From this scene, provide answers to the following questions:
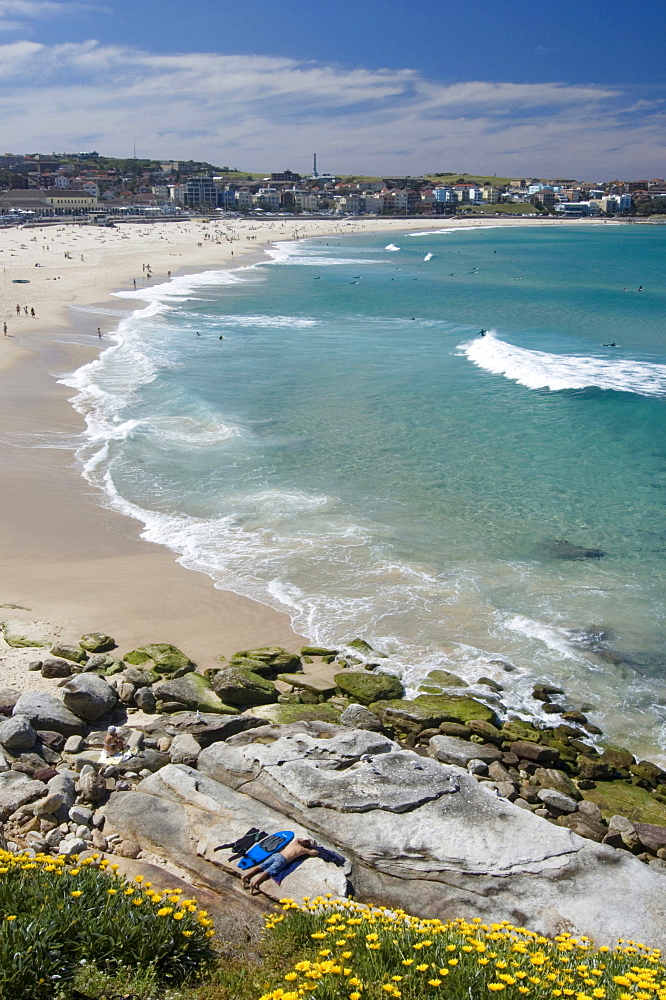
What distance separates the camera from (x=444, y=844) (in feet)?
31.4

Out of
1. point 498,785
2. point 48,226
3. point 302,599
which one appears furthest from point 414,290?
point 48,226

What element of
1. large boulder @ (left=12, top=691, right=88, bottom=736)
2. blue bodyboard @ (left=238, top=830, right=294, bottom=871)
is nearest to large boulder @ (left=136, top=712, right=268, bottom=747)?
large boulder @ (left=12, top=691, right=88, bottom=736)

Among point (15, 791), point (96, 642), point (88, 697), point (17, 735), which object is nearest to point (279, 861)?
point (15, 791)

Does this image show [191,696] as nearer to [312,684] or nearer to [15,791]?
[312,684]

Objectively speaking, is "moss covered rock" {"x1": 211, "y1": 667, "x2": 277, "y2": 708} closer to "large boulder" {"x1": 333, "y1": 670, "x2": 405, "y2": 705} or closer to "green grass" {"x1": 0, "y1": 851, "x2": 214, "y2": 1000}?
"large boulder" {"x1": 333, "y1": 670, "x2": 405, "y2": 705}

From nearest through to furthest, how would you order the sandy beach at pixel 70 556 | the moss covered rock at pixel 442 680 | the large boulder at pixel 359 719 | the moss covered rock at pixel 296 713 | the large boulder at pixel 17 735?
1. the large boulder at pixel 17 735
2. the large boulder at pixel 359 719
3. the moss covered rock at pixel 296 713
4. the moss covered rock at pixel 442 680
5. the sandy beach at pixel 70 556

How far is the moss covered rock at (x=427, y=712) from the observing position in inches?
554

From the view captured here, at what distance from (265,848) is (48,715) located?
5.08m

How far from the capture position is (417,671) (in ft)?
52.3

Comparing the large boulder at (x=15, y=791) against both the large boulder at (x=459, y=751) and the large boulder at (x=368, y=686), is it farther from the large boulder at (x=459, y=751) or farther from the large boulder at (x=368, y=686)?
the large boulder at (x=368, y=686)

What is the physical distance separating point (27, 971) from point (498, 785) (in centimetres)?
782

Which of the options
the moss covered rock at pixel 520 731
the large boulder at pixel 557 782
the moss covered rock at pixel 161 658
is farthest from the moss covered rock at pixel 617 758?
the moss covered rock at pixel 161 658

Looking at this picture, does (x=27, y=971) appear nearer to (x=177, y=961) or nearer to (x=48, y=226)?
(x=177, y=961)

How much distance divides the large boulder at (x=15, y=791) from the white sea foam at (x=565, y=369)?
3285cm
